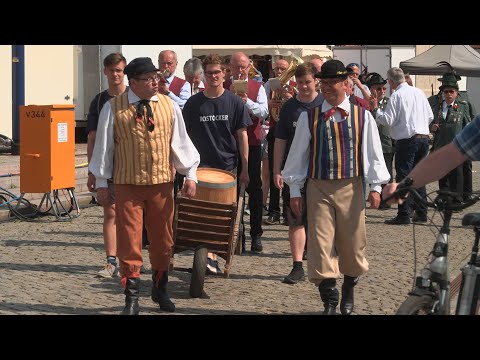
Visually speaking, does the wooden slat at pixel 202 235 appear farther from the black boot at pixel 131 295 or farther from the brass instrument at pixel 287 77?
the brass instrument at pixel 287 77

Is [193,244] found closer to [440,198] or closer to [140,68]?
[140,68]

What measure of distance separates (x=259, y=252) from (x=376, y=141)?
3.85 m

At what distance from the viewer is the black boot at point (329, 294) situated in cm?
817

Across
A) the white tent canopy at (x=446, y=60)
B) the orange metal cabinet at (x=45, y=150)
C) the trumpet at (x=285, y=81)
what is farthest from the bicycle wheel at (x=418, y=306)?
the white tent canopy at (x=446, y=60)

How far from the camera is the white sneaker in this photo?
10164 millimetres

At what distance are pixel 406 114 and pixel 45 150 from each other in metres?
4.61

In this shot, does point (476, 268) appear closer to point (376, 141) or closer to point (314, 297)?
point (376, 141)

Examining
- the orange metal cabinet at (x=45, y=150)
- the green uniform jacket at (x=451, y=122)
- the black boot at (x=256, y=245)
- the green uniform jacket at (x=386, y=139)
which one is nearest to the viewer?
the black boot at (x=256, y=245)

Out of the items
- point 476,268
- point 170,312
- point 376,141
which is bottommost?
point 170,312

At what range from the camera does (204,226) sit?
980 cm

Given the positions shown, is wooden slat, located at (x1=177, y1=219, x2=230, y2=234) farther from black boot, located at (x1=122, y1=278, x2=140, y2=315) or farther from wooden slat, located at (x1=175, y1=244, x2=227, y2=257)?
black boot, located at (x1=122, y1=278, x2=140, y2=315)

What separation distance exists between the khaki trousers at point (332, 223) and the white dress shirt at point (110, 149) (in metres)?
0.98

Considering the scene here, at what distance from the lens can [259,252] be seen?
39.2 ft
